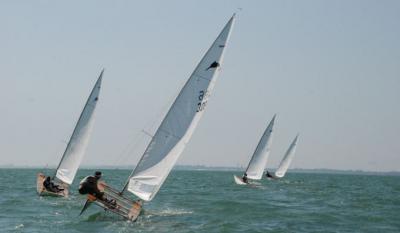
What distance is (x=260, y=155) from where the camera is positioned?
204ft

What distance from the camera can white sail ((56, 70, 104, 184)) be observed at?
38562 mm

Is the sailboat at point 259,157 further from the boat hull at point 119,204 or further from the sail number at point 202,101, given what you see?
the sail number at point 202,101

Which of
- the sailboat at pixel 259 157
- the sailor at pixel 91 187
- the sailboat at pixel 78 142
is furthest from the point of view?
the sailboat at pixel 259 157

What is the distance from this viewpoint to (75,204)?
32.6 m

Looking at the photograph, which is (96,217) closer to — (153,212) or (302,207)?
(153,212)

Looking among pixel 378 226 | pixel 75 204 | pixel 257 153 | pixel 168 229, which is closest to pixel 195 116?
pixel 168 229

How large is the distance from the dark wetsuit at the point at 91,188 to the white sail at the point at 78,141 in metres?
16.2

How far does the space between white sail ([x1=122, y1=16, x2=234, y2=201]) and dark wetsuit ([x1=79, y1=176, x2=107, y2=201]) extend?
1.27m

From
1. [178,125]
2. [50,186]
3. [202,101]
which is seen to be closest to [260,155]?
[50,186]

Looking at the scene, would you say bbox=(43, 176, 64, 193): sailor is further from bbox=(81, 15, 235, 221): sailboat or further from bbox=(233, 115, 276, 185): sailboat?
bbox=(233, 115, 276, 185): sailboat

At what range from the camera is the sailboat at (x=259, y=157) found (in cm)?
6097

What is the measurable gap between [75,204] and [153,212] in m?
6.33

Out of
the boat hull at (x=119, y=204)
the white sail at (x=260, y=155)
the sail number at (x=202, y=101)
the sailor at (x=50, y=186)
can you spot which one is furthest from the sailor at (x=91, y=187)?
the white sail at (x=260, y=155)

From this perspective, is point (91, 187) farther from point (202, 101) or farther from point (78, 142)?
→ point (78, 142)
